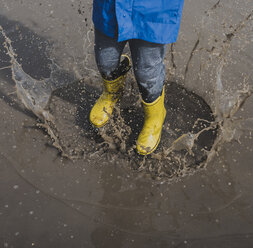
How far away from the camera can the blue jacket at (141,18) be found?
1207 mm

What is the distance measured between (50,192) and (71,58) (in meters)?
1.20

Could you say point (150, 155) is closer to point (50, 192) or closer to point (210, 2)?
point (50, 192)

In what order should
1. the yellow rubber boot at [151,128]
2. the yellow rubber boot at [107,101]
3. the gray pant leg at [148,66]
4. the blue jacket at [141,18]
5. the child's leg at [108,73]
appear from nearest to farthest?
the blue jacket at [141,18] < the gray pant leg at [148,66] < the child's leg at [108,73] < the yellow rubber boot at [151,128] < the yellow rubber boot at [107,101]

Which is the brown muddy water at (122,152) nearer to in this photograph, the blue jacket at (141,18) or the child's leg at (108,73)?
the child's leg at (108,73)

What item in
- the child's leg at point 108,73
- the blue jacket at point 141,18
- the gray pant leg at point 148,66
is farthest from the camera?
the child's leg at point 108,73

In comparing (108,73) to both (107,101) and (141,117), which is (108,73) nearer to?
(107,101)

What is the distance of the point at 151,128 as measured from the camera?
5.57 feet

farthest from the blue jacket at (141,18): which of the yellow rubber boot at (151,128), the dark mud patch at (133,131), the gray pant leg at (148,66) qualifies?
the dark mud patch at (133,131)

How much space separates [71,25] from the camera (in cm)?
256

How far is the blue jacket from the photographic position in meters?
1.21

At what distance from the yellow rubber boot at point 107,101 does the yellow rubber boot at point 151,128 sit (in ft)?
0.81

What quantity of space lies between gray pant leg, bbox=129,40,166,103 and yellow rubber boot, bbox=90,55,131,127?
25cm

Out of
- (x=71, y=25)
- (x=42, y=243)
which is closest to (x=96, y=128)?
(x=42, y=243)

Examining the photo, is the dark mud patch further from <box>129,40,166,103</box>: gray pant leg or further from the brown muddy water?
<box>129,40,166,103</box>: gray pant leg
